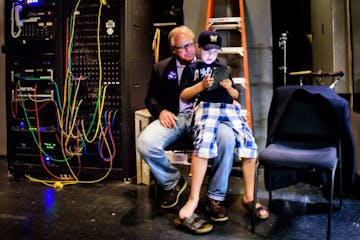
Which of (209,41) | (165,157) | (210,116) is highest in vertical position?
(209,41)

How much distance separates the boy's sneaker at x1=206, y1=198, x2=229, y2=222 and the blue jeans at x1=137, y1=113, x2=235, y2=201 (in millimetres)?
34

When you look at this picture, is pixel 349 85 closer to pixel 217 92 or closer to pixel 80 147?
pixel 217 92

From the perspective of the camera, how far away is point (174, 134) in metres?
2.55

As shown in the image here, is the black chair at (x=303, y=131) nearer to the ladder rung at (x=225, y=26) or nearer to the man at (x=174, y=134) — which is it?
the man at (x=174, y=134)

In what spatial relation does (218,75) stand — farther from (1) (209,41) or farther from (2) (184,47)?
(2) (184,47)

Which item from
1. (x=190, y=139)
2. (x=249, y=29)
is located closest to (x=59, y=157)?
(x=190, y=139)

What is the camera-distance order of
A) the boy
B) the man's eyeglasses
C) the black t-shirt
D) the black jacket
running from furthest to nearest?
the black jacket
the man's eyeglasses
the black t-shirt
the boy

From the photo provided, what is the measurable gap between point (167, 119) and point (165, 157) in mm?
238

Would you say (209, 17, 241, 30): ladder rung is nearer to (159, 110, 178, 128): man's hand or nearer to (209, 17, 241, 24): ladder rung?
(209, 17, 241, 24): ladder rung

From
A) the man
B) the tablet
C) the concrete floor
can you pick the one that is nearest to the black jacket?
the man

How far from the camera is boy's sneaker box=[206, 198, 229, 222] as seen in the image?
7.59 ft

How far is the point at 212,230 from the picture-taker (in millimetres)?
2180

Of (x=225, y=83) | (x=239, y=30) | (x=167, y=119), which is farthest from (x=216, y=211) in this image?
(x=239, y=30)

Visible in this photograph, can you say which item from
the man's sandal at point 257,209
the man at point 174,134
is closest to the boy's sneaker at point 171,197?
the man at point 174,134
